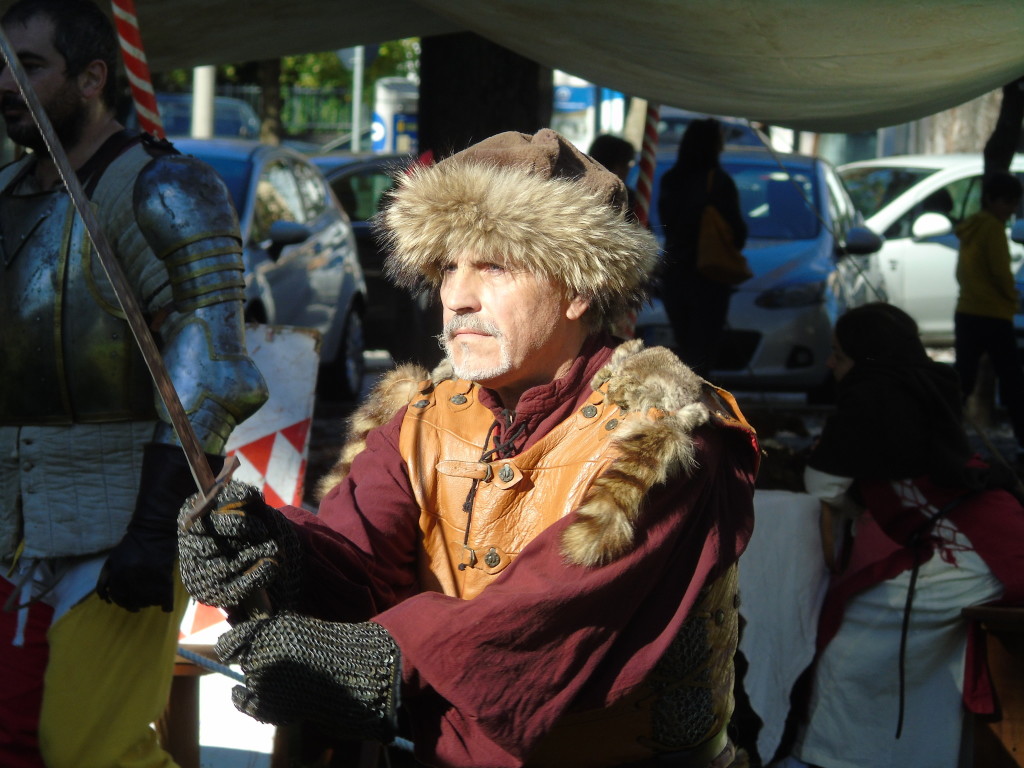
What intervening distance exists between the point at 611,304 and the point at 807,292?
6588mm

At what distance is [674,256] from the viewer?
764 cm

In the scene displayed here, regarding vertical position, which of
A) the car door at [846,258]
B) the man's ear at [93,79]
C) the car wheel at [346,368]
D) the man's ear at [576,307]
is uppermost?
the man's ear at [93,79]

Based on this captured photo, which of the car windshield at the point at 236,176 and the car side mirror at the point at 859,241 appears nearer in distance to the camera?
→ the car side mirror at the point at 859,241

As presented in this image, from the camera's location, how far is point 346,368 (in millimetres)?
9086

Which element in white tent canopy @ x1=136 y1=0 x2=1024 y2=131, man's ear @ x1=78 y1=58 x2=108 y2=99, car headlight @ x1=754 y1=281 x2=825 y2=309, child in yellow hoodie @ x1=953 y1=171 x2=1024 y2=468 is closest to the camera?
man's ear @ x1=78 y1=58 x2=108 y2=99

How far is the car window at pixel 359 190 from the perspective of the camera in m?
11.7

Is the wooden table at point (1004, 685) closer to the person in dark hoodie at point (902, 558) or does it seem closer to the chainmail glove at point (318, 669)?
the person in dark hoodie at point (902, 558)

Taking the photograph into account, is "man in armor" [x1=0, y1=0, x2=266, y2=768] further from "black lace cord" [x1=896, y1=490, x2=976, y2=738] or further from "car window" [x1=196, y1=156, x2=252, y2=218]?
"car window" [x1=196, y1=156, x2=252, y2=218]

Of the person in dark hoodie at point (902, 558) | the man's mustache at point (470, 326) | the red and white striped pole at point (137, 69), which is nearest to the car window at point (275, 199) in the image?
the red and white striped pole at point (137, 69)

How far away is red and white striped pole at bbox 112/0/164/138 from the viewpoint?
369 cm

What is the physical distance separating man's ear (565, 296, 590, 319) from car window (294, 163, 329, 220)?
661 centimetres

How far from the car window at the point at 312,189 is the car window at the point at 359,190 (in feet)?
7.10

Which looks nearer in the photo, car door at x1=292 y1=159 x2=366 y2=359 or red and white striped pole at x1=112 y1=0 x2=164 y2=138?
red and white striped pole at x1=112 y1=0 x2=164 y2=138

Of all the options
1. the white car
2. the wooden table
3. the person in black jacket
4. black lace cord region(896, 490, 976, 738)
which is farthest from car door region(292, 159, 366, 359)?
the wooden table
